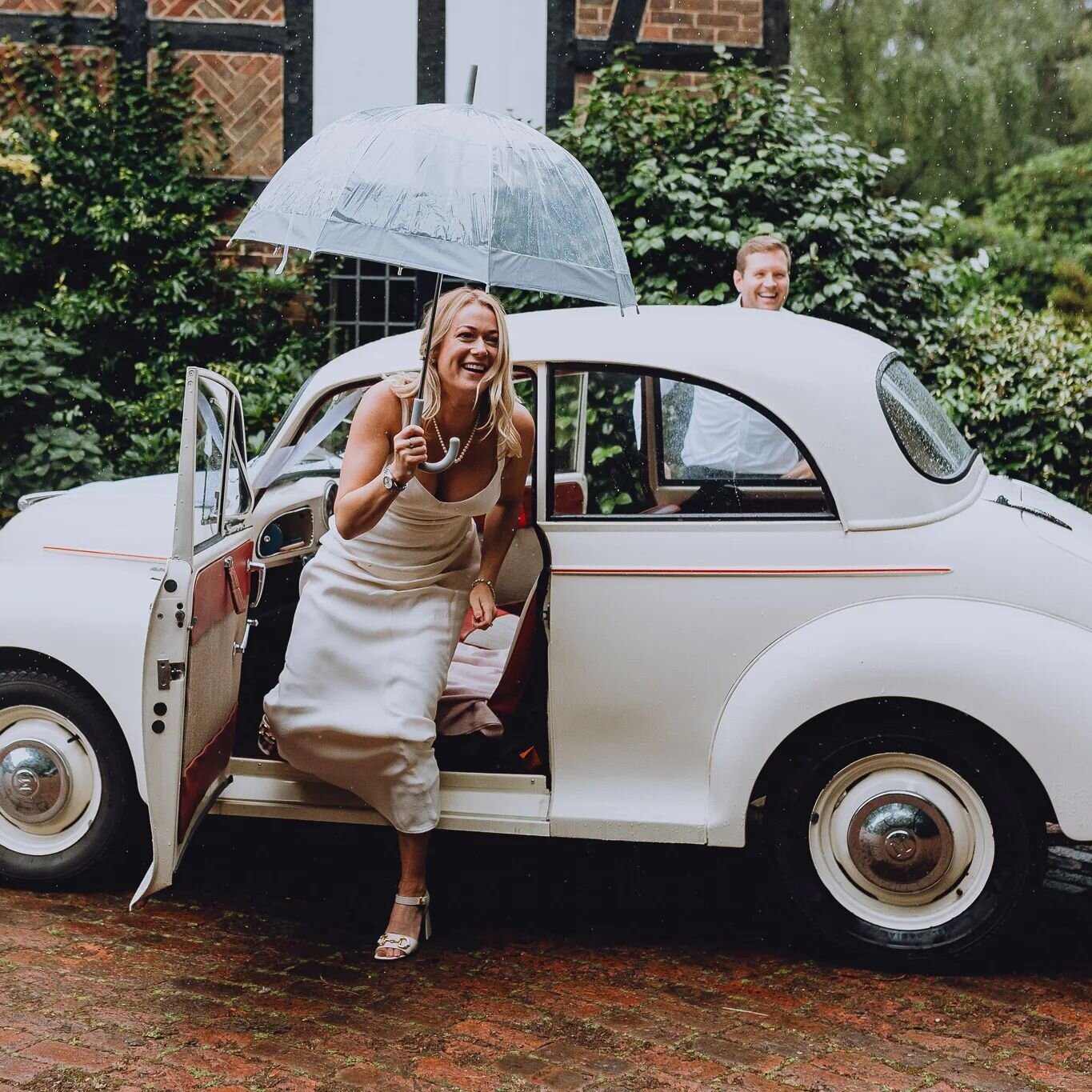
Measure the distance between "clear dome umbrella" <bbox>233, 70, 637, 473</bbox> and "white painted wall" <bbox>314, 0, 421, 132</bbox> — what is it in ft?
22.4

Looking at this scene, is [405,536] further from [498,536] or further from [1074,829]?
[1074,829]

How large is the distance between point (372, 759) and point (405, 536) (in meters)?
0.67

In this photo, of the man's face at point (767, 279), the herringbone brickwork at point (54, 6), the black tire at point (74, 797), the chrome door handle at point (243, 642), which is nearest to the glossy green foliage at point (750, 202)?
the man's face at point (767, 279)

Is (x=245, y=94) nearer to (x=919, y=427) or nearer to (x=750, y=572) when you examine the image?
(x=919, y=427)

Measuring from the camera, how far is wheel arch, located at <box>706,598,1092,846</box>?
3963 millimetres

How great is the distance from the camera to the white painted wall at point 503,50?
10664 millimetres

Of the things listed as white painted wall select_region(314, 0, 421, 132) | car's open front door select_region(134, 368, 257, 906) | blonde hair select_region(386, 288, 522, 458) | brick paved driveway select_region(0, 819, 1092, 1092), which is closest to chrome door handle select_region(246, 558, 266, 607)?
car's open front door select_region(134, 368, 257, 906)

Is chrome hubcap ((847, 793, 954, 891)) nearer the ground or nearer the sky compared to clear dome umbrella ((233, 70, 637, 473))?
nearer the ground

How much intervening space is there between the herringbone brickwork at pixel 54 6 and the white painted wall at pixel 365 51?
1605 millimetres

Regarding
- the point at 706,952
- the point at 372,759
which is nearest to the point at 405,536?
the point at 372,759

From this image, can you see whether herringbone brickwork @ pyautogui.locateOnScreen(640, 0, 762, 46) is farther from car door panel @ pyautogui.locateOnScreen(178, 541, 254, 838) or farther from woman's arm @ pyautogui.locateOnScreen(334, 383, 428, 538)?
woman's arm @ pyautogui.locateOnScreen(334, 383, 428, 538)

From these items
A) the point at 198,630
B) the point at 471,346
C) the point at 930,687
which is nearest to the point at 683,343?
the point at 471,346

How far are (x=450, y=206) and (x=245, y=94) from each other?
762cm

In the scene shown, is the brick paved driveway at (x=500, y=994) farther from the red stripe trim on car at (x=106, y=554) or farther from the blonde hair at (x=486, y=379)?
the blonde hair at (x=486, y=379)
